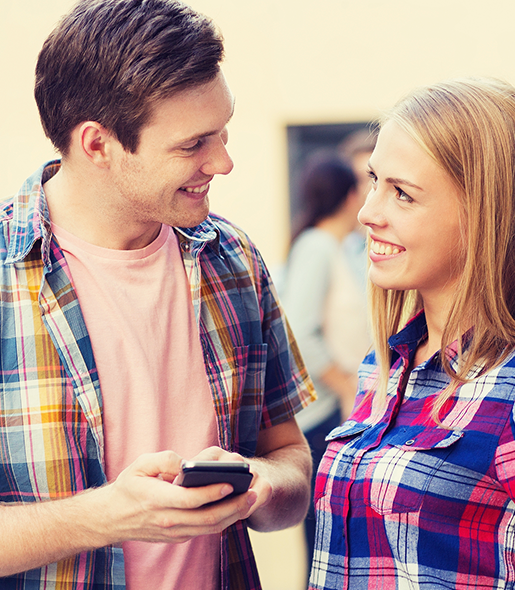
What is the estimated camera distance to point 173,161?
151 centimetres

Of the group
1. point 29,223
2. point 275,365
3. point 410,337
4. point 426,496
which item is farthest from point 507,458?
point 29,223

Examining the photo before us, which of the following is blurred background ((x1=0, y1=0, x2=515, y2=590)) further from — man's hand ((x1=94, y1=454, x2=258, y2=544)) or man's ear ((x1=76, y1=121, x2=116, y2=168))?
man's hand ((x1=94, y1=454, x2=258, y2=544))

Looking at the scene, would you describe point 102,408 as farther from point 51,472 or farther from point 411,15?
point 411,15

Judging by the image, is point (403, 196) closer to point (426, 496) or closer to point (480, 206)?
point (480, 206)

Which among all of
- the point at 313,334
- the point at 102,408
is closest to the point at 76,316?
the point at 102,408

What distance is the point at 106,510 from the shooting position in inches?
48.6

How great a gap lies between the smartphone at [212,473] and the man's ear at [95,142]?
0.76 meters

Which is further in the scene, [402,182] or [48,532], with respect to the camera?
[402,182]

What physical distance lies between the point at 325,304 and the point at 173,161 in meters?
1.85

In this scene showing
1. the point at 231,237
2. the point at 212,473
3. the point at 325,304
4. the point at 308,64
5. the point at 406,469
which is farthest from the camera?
the point at 308,64

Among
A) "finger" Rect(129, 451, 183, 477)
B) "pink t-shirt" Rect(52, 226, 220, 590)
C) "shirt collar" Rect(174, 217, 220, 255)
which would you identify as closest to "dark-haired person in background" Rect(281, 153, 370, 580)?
"shirt collar" Rect(174, 217, 220, 255)

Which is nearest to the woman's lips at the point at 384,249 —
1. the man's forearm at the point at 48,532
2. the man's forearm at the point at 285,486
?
the man's forearm at the point at 285,486

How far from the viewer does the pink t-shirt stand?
4.78ft

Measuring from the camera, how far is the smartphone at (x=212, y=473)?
3.58 feet
